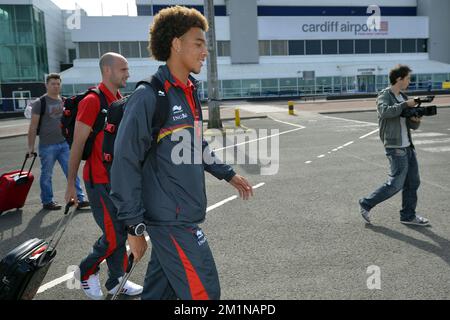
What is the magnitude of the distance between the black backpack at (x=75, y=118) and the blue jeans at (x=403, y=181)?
3480 millimetres

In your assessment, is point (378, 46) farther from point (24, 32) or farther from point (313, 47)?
point (24, 32)

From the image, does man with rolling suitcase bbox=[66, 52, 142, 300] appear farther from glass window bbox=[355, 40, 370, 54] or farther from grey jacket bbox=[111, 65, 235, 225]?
glass window bbox=[355, 40, 370, 54]

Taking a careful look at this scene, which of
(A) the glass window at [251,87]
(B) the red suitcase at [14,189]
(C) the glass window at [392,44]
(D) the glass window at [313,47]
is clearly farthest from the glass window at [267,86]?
(B) the red suitcase at [14,189]

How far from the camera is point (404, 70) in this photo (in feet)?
16.6

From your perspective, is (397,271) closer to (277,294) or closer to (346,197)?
(277,294)

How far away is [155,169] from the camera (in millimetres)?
2248

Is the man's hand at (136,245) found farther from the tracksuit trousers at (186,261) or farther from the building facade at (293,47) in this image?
the building facade at (293,47)

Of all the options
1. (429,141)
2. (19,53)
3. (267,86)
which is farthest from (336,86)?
(429,141)

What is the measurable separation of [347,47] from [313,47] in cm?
474

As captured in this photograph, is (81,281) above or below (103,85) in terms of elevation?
below

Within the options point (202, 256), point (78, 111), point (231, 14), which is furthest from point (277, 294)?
point (231, 14)

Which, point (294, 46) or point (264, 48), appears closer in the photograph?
point (264, 48)

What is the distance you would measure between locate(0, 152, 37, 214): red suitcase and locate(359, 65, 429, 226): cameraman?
485cm
